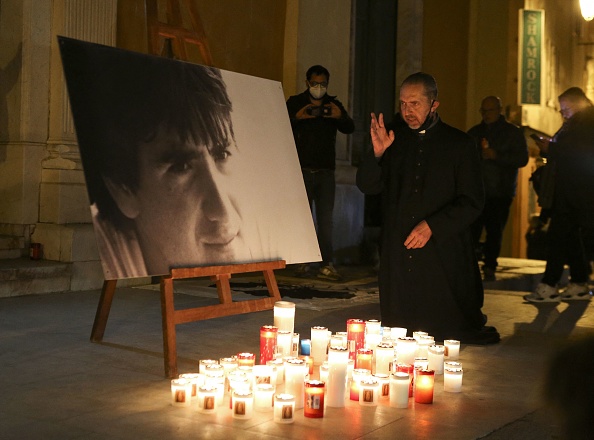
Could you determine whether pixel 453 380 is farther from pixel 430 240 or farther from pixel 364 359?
pixel 430 240

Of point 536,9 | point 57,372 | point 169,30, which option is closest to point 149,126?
point 57,372

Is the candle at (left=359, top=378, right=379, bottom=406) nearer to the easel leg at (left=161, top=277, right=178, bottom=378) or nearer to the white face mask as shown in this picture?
the easel leg at (left=161, top=277, right=178, bottom=378)

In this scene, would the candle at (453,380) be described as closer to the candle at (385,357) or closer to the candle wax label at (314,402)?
the candle at (385,357)

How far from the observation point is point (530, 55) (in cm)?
1870

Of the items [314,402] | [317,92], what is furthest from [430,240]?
[317,92]

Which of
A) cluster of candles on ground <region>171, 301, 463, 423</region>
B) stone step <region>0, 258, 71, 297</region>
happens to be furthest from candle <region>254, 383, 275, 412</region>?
stone step <region>0, 258, 71, 297</region>

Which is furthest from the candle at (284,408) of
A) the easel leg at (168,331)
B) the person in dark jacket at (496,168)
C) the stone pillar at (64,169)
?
the person in dark jacket at (496,168)

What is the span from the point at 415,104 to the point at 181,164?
168cm

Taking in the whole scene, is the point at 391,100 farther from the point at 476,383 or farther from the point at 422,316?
the point at 476,383

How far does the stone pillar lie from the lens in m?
8.45

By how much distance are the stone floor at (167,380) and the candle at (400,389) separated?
1.7 inches

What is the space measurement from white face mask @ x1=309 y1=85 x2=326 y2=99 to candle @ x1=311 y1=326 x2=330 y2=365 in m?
4.53

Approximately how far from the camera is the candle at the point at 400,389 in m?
4.57

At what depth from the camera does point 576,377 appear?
169cm
